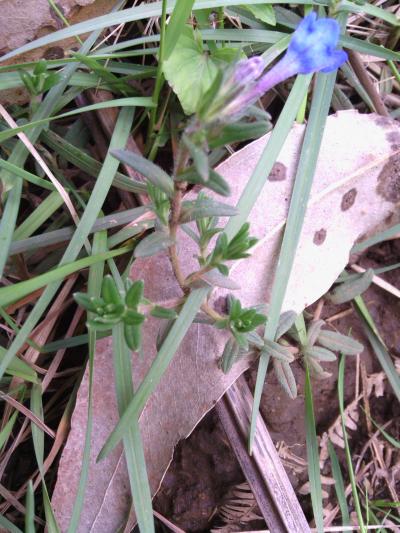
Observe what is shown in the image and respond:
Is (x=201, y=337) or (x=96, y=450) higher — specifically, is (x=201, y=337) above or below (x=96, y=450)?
above

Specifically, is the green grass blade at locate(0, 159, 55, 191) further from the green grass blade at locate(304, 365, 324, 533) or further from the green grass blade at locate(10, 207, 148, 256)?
the green grass blade at locate(304, 365, 324, 533)

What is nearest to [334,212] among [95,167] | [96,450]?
[95,167]

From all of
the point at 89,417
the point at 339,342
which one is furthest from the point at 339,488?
the point at 89,417

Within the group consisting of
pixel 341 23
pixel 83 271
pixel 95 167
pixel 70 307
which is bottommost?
pixel 70 307

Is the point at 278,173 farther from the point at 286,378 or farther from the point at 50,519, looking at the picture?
the point at 50,519

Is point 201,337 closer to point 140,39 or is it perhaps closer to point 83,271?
point 83,271

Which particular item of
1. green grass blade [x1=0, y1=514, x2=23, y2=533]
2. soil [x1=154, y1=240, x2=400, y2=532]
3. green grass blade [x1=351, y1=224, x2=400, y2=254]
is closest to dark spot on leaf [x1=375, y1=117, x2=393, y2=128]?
green grass blade [x1=351, y1=224, x2=400, y2=254]
